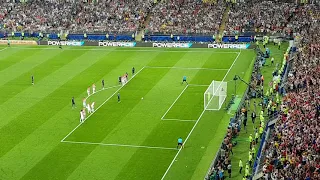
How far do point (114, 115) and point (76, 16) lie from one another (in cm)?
4072

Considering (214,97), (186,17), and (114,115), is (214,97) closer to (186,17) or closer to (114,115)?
(114,115)

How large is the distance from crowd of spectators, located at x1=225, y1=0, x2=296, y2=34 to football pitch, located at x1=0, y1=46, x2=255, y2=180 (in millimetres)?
6672

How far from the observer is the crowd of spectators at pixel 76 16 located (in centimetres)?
8544

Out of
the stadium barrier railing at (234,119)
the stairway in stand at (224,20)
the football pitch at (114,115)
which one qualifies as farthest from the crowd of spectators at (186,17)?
the stadium barrier railing at (234,119)

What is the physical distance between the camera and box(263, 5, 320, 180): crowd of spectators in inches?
1362

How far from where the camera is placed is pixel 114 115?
51.3 meters

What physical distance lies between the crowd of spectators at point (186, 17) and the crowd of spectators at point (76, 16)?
2.26m

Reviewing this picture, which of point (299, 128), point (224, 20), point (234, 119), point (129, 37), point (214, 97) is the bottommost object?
point (234, 119)

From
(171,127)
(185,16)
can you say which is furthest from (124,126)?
(185,16)

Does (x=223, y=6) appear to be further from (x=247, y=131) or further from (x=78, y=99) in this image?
(x=247, y=131)

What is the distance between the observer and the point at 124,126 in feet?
160

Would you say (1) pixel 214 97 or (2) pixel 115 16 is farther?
(2) pixel 115 16

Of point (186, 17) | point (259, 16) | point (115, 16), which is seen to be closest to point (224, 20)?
point (259, 16)

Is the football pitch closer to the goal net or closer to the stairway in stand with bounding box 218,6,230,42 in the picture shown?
the goal net
